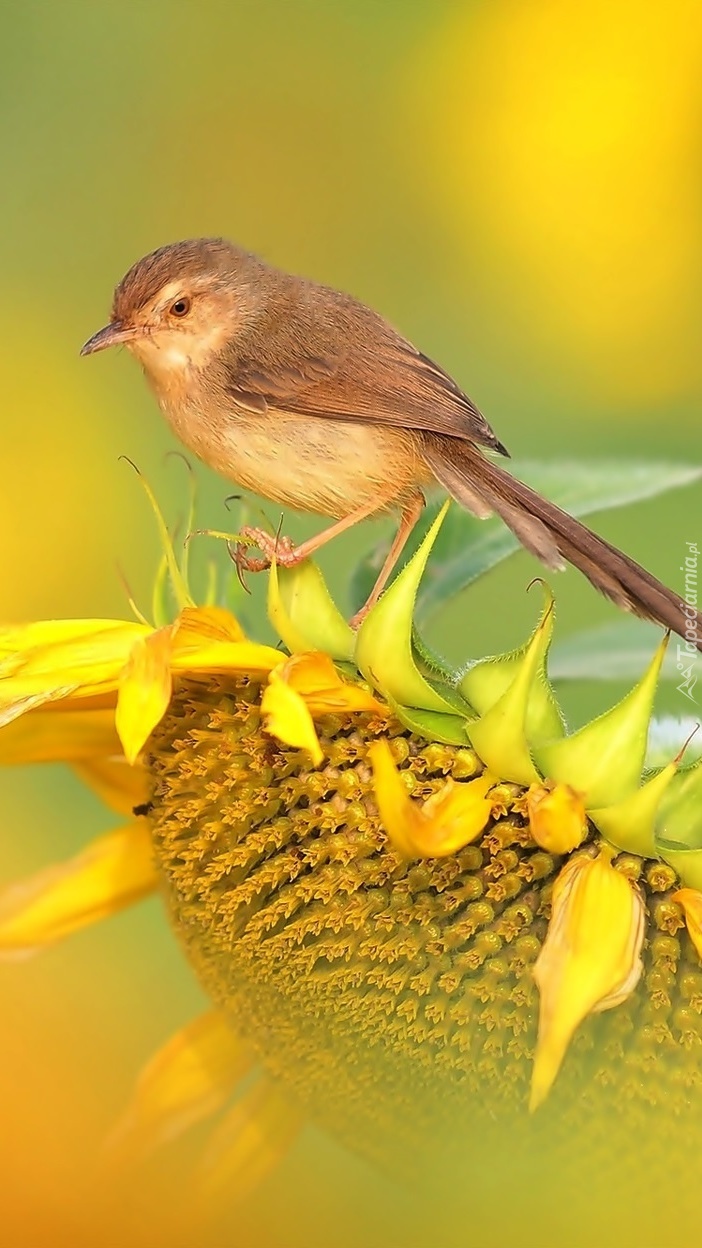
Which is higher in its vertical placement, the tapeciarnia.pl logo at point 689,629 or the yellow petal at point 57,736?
the yellow petal at point 57,736

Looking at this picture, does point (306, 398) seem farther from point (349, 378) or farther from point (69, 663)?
point (69, 663)

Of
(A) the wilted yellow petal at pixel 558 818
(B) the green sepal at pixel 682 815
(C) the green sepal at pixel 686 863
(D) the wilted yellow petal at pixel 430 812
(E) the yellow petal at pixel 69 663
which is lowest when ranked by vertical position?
(C) the green sepal at pixel 686 863

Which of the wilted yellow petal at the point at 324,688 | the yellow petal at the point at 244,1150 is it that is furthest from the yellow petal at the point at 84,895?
the wilted yellow petal at the point at 324,688

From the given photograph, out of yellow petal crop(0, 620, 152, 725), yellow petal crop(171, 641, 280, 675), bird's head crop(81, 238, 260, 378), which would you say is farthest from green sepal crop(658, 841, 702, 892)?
bird's head crop(81, 238, 260, 378)

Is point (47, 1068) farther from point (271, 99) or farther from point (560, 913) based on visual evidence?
point (271, 99)

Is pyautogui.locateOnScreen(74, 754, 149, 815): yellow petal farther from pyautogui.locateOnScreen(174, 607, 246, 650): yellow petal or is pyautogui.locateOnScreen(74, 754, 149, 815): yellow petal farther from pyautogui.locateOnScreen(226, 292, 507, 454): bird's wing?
pyautogui.locateOnScreen(226, 292, 507, 454): bird's wing

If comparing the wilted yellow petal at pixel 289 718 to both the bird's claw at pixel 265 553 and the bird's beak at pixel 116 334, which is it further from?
the bird's beak at pixel 116 334
